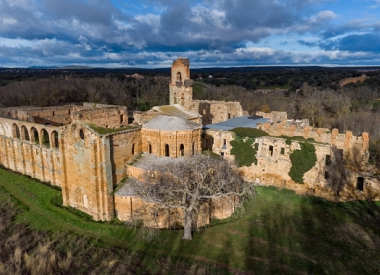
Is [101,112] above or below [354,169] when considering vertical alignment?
above

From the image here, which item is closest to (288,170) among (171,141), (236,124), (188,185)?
(236,124)

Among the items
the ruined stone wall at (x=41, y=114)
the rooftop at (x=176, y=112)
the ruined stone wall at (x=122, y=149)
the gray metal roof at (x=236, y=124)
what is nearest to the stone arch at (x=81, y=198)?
the ruined stone wall at (x=122, y=149)

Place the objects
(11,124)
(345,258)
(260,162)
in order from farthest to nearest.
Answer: (11,124), (260,162), (345,258)

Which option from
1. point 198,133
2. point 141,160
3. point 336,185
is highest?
point 198,133

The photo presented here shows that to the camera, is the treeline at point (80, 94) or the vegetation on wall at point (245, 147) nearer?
the vegetation on wall at point (245, 147)

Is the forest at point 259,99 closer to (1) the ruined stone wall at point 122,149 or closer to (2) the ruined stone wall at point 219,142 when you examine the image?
(2) the ruined stone wall at point 219,142

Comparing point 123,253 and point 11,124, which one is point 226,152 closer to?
point 123,253

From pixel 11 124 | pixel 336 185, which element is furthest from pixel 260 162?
pixel 11 124

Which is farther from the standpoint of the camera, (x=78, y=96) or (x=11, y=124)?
(x=78, y=96)
